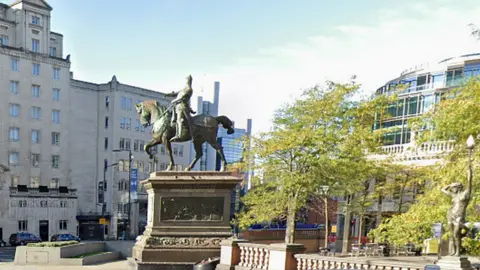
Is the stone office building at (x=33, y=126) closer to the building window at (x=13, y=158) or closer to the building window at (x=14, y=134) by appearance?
the building window at (x=14, y=134)

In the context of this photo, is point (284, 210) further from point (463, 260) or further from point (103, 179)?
point (103, 179)

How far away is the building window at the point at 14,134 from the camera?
65625mm

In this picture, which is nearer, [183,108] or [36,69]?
[183,108]

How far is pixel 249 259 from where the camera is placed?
58.5 ft

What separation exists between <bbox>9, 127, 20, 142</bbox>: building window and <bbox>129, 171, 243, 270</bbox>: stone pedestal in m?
51.3

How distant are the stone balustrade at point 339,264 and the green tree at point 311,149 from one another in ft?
40.9

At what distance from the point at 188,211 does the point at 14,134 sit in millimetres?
52576

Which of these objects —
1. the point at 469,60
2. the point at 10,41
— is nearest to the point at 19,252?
the point at 10,41

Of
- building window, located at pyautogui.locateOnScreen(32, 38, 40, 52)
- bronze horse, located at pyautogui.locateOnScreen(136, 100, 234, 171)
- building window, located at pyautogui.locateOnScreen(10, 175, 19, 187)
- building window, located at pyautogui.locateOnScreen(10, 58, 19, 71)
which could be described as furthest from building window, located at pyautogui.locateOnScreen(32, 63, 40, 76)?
bronze horse, located at pyautogui.locateOnScreen(136, 100, 234, 171)

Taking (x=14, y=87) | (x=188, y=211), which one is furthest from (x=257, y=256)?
(x=14, y=87)

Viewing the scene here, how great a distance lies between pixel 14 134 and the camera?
65.9m

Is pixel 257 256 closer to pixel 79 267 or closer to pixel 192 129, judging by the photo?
pixel 192 129

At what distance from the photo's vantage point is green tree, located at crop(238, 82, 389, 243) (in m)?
28.8

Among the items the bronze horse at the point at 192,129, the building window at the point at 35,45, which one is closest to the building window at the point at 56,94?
the building window at the point at 35,45
